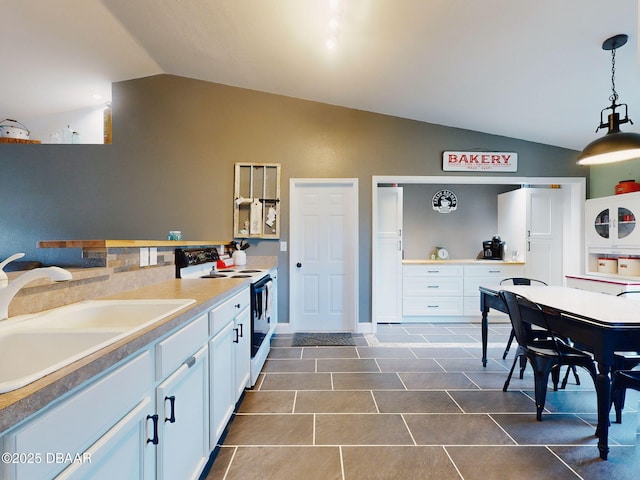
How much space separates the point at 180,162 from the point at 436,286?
384 cm

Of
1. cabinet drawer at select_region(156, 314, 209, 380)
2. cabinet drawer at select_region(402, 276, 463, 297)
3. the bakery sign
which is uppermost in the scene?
the bakery sign

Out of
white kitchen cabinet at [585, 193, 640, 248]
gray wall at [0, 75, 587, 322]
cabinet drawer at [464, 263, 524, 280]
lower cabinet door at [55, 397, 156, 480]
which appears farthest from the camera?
cabinet drawer at [464, 263, 524, 280]

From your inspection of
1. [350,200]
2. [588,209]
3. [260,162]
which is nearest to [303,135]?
[260,162]

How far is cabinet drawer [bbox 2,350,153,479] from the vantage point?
1.91 ft

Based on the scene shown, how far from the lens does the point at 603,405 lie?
5.47 ft

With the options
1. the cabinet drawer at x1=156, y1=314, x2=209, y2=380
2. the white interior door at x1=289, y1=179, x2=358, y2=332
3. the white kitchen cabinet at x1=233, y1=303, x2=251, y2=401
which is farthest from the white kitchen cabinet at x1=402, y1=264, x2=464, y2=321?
the cabinet drawer at x1=156, y1=314, x2=209, y2=380

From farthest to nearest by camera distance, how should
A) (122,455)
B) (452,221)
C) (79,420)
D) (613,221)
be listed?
(452,221), (613,221), (122,455), (79,420)

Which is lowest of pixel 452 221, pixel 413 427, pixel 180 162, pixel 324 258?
pixel 413 427

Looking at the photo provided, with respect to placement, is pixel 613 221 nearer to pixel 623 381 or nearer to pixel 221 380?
pixel 623 381

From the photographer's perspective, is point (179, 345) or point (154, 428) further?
point (179, 345)

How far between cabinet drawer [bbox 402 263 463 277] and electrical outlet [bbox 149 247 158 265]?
128 inches

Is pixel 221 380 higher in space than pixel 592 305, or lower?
lower

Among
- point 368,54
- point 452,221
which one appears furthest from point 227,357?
point 452,221

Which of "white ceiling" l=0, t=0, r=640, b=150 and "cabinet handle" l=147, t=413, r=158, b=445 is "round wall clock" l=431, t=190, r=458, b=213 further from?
"cabinet handle" l=147, t=413, r=158, b=445
